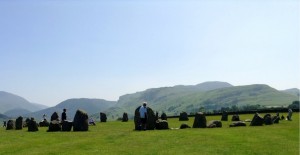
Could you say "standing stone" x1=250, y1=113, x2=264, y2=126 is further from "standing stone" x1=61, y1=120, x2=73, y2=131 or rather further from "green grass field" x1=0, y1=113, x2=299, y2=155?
"standing stone" x1=61, y1=120, x2=73, y2=131

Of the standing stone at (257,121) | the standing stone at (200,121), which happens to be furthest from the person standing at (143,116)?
the standing stone at (257,121)

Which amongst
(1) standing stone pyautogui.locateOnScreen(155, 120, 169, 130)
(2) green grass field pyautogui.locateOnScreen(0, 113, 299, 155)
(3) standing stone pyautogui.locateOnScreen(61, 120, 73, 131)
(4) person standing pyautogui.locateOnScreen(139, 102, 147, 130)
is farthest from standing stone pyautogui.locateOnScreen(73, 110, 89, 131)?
(2) green grass field pyautogui.locateOnScreen(0, 113, 299, 155)

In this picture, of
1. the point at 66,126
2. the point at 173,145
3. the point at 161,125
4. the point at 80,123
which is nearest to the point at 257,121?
the point at 161,125

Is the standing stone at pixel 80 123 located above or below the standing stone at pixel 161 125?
above

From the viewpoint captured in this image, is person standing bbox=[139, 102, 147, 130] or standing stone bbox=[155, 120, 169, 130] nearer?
person standing bbox=[139, 102, 147, 130]

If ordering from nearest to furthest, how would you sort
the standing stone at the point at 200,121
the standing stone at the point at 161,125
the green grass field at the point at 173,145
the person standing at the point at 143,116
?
the green grass field at the point at 173,145 < the person standing at the point at 143,116 < the standing stone at the point at 161,125 < the standing stone at the point at 200,121

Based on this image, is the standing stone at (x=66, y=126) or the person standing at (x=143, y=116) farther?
the standing stone at (x=66, y=126)

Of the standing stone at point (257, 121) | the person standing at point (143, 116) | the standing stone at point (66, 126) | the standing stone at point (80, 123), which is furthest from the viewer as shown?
the standing stone at point (257, 121)

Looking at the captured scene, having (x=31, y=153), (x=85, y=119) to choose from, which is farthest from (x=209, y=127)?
(x=31, y=153)

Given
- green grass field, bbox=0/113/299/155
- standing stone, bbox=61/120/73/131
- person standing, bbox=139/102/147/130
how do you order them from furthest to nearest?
standing stone, bbox=61/120/73/131 < person standing, bbox=139/102/147/130 < green grass field, bbox=0/113/299/155

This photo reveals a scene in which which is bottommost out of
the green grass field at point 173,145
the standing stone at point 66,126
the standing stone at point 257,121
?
the green grass field at point 173,145

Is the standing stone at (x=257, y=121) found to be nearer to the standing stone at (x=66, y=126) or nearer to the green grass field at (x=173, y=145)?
the green grass field at (x=173, y=145)

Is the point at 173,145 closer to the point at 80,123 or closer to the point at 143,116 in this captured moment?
the point at 143,116

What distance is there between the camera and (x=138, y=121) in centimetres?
4016
